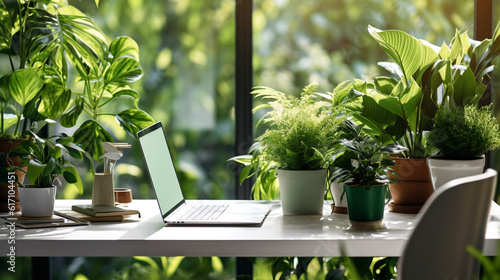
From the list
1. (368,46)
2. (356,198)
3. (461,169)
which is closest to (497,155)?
(368,46)

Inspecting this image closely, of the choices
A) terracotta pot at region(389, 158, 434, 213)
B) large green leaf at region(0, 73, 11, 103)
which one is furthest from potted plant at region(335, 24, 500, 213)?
large green leaf at region(0, 73, 11, 103)

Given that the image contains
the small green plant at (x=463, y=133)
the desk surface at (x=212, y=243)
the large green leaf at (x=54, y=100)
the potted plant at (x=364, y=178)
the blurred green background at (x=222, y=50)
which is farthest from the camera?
the blurred green background at (x=222, y=50)

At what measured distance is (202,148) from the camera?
280 cm

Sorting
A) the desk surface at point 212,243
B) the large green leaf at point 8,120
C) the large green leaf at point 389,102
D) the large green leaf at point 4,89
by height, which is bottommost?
the desk surface at point 212,243

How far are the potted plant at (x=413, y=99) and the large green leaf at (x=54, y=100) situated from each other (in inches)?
40.4

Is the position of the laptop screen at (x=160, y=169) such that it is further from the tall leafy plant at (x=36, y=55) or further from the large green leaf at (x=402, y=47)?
the large green leaf at (x=402, y=47)

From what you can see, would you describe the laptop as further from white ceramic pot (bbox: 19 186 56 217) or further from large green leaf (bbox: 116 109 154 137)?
white ceramic pot (bbox: 19 186 56 217)

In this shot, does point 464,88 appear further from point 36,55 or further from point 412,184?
point 36,55

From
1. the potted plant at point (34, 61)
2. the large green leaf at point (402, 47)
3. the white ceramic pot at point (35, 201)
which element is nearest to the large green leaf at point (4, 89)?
the potted plant at point (34, 61)

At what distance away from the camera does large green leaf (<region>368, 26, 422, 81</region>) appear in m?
2.01

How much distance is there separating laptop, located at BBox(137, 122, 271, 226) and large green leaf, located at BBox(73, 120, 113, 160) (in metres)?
0.28

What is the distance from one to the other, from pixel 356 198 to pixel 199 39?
1270 mm

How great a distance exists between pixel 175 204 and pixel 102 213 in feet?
0.85

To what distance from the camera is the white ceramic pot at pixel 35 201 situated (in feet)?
6.19
